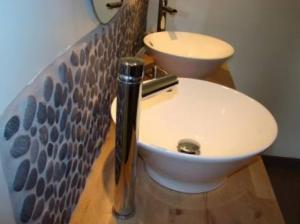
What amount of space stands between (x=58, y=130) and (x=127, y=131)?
0.13 metres

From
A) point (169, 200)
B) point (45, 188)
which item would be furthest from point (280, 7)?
point (45, 188)

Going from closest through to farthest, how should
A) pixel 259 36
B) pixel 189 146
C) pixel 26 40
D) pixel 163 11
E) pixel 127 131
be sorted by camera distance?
pixel 26 40 < pixel 127 131 < pixel 189 146 < pixel 163 11 < pixel 259 36

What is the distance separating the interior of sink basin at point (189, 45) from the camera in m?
1.42

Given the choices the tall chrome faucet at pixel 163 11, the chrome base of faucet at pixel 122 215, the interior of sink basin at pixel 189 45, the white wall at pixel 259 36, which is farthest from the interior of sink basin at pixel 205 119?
the white wall at pixel 259 36

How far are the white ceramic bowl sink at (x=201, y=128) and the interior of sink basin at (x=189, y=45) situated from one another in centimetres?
50

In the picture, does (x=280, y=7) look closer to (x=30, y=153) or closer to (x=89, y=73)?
(x=89, y=73)

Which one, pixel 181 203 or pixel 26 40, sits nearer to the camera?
pixel 26 40

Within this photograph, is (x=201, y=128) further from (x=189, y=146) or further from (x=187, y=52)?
(x=187, y=52)

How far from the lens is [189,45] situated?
150 cm

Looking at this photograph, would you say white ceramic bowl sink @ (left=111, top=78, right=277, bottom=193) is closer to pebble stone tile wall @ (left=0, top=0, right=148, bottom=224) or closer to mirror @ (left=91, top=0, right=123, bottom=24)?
pebble stone tile wall @ (left=0, top=0, right=148, bottom=224)

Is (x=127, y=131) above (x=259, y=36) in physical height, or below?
above

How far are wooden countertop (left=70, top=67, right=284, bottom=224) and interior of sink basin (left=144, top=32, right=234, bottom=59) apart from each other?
78cm

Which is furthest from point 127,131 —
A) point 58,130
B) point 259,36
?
point 259,36

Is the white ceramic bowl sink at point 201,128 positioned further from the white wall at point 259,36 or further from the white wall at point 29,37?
the white wall at point 259,36
